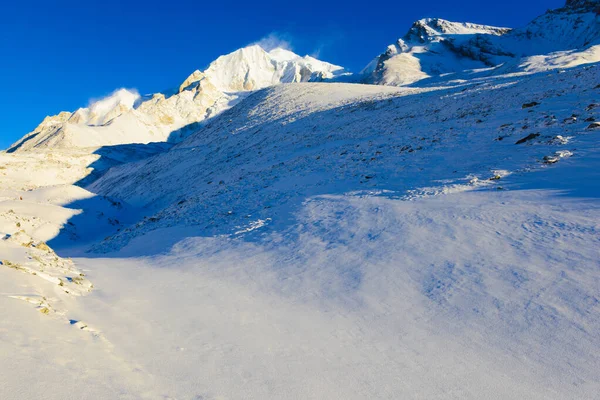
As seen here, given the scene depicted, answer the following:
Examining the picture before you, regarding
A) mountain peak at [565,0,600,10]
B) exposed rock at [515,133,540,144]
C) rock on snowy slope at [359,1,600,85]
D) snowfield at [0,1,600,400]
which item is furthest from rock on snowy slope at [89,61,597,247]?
mountain peak at [565,0,600,10]

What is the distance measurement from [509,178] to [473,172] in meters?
1.45

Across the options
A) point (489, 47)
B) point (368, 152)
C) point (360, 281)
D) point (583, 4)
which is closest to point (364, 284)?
point (360, 281)

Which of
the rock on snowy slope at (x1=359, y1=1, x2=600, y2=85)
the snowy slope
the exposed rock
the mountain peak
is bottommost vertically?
the snowy slope

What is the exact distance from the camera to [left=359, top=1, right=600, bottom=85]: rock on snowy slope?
140750 millimetres

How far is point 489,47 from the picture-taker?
513ft

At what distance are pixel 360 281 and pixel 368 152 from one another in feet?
43.4

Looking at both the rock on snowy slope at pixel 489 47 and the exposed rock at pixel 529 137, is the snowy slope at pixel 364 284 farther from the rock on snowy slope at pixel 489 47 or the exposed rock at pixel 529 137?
the rock on snowy slope at pixel 489 47

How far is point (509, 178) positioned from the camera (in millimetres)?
11492

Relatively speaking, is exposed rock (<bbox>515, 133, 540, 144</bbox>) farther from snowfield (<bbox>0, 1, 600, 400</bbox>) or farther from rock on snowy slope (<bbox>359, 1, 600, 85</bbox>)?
rock on snowy slope (<bbox>359, 1, 600, 85</bbox>)

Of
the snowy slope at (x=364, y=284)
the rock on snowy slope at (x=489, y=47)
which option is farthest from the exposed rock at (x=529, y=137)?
the rock on snowy slope at (x=489, y=47)

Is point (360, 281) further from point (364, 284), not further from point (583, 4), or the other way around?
point (583, 4)

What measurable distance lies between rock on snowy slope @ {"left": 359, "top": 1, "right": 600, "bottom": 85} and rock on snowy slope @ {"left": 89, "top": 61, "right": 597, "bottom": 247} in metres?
109

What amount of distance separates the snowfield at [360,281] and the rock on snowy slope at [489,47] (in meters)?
125

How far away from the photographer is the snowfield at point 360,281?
4.71 metres
